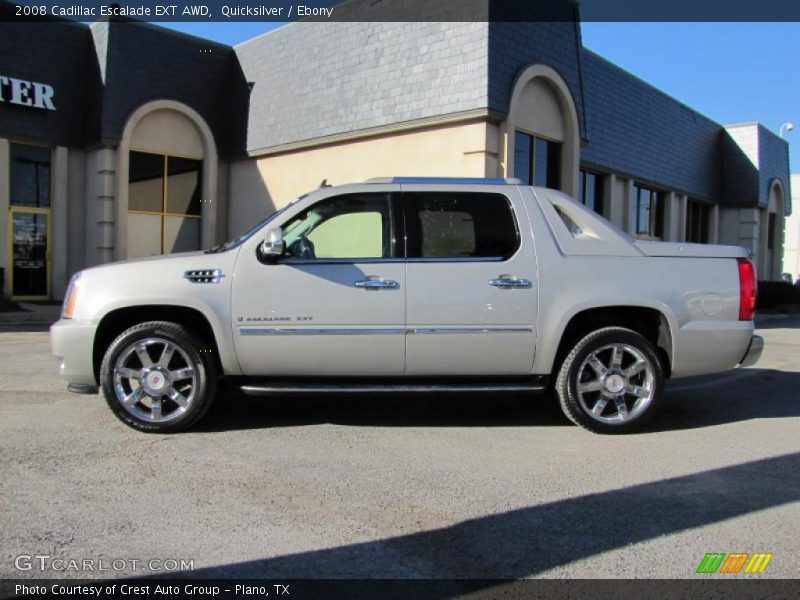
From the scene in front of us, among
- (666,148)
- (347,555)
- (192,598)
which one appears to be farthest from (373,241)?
(666,148)

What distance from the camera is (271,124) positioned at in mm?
17312

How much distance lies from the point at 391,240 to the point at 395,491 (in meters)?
2.08

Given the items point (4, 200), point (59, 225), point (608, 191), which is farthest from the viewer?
point (608, 191)

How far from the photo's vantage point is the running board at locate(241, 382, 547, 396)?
200 inches

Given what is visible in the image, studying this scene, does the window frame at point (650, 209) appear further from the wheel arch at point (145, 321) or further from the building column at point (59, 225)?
the wheel arch at point (145, 321)

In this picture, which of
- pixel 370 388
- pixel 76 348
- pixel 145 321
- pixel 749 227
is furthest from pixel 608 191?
pixel 76 348

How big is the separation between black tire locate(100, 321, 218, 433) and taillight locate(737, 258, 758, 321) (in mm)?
4286

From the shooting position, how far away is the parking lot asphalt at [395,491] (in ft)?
10.3

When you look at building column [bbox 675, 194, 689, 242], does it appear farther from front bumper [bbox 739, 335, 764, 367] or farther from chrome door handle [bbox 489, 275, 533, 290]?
chrome door handle [bbox 489, 275, 533, 290]

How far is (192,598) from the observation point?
2.75m

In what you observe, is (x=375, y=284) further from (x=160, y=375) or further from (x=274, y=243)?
(x=160, y=375)

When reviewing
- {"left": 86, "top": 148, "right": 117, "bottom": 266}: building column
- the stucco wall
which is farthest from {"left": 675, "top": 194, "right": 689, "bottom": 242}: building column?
{"left": 86, "top": 148, "right": 117, "bottom": 266}: building column

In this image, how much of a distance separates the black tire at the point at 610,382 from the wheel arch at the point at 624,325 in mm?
137

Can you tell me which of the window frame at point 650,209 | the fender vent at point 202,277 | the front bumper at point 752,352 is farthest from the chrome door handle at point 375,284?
the window frame at point 650,209
